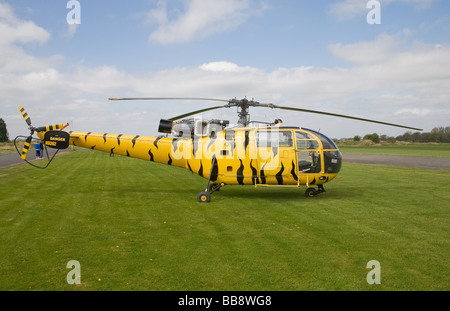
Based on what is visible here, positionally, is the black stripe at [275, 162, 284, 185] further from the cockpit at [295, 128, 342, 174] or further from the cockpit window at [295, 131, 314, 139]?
the cockpit window at [295, 131, 314, 139]

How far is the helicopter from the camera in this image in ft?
39.1

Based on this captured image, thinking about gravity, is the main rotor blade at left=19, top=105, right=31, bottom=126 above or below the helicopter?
above

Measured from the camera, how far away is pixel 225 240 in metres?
7.28

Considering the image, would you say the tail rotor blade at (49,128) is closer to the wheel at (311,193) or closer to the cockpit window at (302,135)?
the cockpit window at (302,135)

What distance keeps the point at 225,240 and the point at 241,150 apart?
5.32 m

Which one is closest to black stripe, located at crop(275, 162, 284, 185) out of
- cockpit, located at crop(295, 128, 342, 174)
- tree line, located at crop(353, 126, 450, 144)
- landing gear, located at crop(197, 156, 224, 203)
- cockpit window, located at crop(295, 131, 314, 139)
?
cockpit, located at crop(295, 128, 342, 174)

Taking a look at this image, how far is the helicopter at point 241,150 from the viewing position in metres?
11.9

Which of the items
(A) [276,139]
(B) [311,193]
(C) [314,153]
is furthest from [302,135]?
(B) [311,193]

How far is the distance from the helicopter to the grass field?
0.90 meters

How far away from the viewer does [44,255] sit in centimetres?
635

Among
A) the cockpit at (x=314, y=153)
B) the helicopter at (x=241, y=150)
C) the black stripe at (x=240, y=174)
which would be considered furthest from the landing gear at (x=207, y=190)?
the cockpit at (x=314, y=153)
